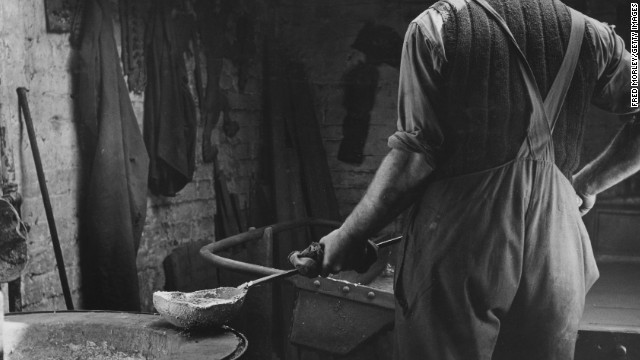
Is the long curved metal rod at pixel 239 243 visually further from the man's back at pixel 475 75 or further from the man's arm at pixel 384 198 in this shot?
the man's back at pixel 475 75

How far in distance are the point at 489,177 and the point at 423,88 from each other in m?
0.27

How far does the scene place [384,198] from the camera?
Answer: 1.85 metres

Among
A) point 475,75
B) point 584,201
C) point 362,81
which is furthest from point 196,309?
point 362,81

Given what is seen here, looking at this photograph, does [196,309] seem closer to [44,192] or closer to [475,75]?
[475,75]

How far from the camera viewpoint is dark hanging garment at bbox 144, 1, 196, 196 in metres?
4.14

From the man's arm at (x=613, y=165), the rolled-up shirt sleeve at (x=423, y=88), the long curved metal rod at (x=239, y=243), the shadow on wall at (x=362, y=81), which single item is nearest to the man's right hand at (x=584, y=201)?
the man's arm at (x=613, y=165)

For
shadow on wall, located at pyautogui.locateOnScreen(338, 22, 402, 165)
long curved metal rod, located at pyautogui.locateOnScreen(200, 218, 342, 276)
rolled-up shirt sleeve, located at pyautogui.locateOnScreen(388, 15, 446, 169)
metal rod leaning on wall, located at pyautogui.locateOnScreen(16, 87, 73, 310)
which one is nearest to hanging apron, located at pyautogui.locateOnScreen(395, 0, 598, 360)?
rolled-up shirt sleeve, located at pyautogui.locateOnScreen(388, 15, 446, 169)

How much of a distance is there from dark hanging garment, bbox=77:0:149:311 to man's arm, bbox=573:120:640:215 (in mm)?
2243

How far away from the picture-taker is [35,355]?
235 centimetres

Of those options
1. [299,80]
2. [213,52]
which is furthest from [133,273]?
[299,80]

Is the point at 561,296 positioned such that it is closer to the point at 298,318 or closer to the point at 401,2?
the point at 298,318

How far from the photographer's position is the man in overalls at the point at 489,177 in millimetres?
1765

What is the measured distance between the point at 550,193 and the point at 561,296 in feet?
0.86

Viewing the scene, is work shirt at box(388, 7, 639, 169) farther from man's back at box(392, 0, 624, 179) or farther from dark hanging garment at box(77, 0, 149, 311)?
dark hanging garment at box(77, 0, 149, 311)
